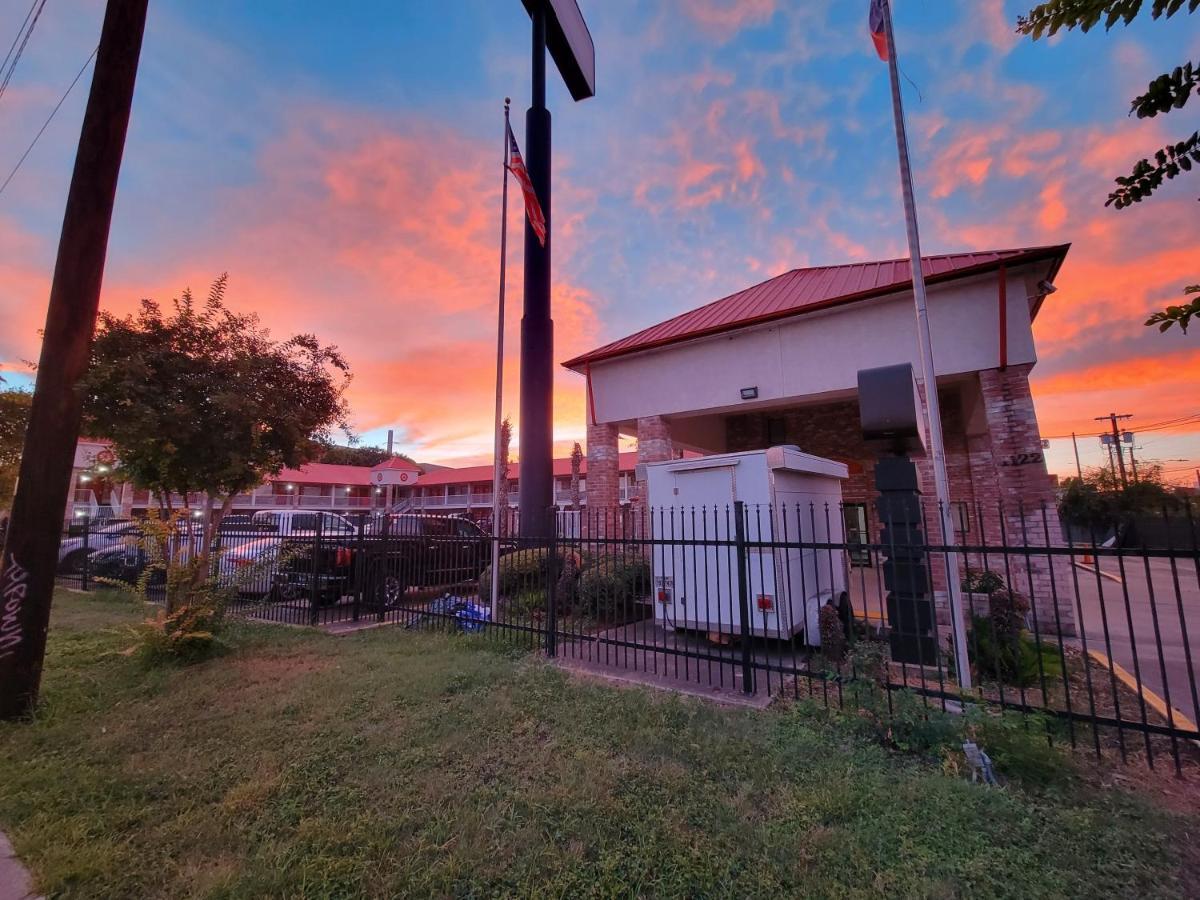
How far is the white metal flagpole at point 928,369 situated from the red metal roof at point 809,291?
127 inches

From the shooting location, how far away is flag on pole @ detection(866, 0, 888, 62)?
6.29 m

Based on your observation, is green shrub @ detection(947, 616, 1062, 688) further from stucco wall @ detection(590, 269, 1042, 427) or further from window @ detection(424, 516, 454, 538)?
window @ detection(424, 516, 454, 538)

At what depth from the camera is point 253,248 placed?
9.95m

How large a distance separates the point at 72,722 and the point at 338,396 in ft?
21.8

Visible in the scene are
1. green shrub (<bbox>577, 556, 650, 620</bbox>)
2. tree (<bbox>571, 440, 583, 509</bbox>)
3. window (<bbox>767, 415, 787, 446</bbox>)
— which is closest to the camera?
green shrub (<bbox>577, 556, 650, 620</bbox>)

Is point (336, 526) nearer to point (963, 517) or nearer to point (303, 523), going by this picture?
point (303, 523)

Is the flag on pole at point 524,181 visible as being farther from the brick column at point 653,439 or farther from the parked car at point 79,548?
the parked car at point 79,548

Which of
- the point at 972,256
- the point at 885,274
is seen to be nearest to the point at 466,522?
the point at 885,274

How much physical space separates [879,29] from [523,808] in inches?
365

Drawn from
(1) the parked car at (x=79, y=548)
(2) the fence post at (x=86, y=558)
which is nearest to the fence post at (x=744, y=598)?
(1) the parked car at (x=79, y=548)

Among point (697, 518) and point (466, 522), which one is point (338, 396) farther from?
point (697, 518)

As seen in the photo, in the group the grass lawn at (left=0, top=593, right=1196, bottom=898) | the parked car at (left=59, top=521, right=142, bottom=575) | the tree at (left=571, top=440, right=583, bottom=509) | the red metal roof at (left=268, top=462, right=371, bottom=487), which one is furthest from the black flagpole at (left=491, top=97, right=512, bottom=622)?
the red metal roof at (left=268, top=462, right=371, bottom=487)

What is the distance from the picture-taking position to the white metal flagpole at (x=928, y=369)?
4738mm

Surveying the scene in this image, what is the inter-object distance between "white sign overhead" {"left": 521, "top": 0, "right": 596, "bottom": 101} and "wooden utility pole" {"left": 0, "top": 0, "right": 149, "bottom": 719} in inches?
495
